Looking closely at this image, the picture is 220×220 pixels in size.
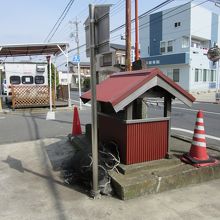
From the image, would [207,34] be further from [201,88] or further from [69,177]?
[69,177]

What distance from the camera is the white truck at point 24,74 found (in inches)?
641

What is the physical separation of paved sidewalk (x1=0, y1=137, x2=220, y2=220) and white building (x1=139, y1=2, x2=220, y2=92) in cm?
2475

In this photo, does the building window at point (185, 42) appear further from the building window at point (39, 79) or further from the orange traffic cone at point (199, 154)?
the orange traffic cone at point (199, 154)

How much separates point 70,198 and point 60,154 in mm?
2305

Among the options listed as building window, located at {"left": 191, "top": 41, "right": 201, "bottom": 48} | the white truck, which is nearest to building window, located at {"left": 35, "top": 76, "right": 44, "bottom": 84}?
the white truck

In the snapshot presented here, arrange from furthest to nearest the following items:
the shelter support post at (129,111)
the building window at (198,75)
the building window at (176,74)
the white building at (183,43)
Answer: the building window at (198,75) → the building window at (176,74) → the white building at (183,43) → the shelter support post at (129,111)

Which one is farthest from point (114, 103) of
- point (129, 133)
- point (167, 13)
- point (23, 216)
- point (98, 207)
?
point (167, 13)

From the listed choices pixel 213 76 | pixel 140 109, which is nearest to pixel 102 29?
pixel 140 109

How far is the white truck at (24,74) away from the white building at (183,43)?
1417 centimetres

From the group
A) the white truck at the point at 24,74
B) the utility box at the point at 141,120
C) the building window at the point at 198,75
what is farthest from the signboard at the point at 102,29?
the building window at the point at 198,75

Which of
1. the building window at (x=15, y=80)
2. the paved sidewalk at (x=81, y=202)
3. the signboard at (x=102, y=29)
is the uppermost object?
the signboard at (x=102, y=29)

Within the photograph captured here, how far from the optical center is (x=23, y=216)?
331 cm

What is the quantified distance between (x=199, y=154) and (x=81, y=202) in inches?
87.9

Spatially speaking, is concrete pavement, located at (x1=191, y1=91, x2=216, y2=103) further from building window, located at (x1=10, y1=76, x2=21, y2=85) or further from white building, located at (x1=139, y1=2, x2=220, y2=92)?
building window, located at (x1=10, y1=76, x2=21, y2=85)
